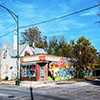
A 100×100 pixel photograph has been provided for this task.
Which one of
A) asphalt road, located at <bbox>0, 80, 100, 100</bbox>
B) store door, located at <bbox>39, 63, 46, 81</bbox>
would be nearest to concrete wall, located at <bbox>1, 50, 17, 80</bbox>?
store door, located at <bbox>39, 63, 46, 81</bbox>

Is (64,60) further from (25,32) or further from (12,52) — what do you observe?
(25,32)

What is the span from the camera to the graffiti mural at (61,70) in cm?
2709

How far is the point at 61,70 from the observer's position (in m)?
28.9

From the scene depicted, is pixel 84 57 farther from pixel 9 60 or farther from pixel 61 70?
pixel 9 60

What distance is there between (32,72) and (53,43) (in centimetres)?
3512

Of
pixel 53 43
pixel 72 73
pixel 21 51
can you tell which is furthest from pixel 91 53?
pixel 53 43

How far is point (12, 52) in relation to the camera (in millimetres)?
33156

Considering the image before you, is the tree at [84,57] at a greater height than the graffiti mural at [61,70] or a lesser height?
greater

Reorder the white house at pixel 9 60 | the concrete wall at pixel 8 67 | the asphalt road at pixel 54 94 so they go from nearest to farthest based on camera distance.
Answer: the asphalt road at pixel 54 94 → the concrete wall at pixel 8 67 → the white house at pixel 9 60

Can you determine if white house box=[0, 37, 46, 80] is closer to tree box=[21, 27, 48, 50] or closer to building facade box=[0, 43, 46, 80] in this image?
building facade box=[0, 43, 46, 80]

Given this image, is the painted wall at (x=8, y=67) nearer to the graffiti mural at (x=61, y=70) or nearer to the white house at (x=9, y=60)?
the white house at (x=9, y=60)

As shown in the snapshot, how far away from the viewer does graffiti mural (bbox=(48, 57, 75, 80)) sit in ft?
88.9

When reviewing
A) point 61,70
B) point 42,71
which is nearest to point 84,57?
point 61,70

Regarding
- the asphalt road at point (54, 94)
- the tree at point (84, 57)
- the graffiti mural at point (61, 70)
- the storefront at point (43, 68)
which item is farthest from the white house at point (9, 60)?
the asphalt road at point (54, 94)
